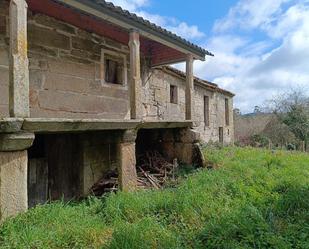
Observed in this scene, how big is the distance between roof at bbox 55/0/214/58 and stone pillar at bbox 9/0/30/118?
892mm

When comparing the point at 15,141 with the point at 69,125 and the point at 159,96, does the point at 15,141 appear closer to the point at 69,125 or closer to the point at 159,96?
the point at 69,125

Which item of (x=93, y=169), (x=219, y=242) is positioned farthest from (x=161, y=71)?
(x=219, y=242)

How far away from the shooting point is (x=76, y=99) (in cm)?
703

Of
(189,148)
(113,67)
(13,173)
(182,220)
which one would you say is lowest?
(182,220)

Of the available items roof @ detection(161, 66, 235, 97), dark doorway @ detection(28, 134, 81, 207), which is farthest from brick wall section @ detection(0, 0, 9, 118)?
roof @ detection(161, 66, 235, 97)

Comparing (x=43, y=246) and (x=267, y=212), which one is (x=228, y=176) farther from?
(x=43, y=246)

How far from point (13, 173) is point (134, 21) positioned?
363 centimetres

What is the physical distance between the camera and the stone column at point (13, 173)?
13.4 ft

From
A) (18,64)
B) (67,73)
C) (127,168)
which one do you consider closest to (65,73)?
(67,73)

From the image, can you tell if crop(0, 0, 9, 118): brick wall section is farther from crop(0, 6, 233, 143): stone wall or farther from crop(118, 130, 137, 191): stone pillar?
crop(118, 130, 137, 191): stone pillar

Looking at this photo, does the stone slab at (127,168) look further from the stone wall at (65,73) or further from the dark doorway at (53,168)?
the stone wall at (65,73)

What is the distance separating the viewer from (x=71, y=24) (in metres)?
6.99

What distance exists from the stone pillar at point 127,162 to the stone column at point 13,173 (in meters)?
2.07

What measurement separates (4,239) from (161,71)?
793 cm
